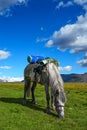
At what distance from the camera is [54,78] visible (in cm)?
1827

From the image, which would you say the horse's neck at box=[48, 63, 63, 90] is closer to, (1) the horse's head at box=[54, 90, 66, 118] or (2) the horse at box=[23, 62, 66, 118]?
(2) the horse at box=[23, 62, 66, 118]

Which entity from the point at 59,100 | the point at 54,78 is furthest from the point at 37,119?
the point at 54,78

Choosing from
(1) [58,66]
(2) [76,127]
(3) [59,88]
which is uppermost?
(1) [58,66]

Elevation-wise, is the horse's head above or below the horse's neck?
below

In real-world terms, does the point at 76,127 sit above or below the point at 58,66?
below

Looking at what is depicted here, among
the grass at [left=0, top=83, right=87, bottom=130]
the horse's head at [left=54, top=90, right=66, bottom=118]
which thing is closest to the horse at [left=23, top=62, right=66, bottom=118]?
the horse's head at [left=54, top=90, right=66, bottom=118]

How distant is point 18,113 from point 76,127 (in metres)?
3.74

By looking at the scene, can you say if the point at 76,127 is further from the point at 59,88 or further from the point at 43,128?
the point at 59,88

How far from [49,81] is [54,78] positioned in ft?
1.70

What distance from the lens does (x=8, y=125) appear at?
14.7 meters

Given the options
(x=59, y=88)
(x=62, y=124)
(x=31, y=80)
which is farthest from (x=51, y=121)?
(x=31, y=80)

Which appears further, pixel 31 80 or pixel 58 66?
pixel 31 80

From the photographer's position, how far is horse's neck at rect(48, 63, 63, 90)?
17916 millimetres

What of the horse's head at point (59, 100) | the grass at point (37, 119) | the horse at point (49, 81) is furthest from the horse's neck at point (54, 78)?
the grass at point (37, 119)
